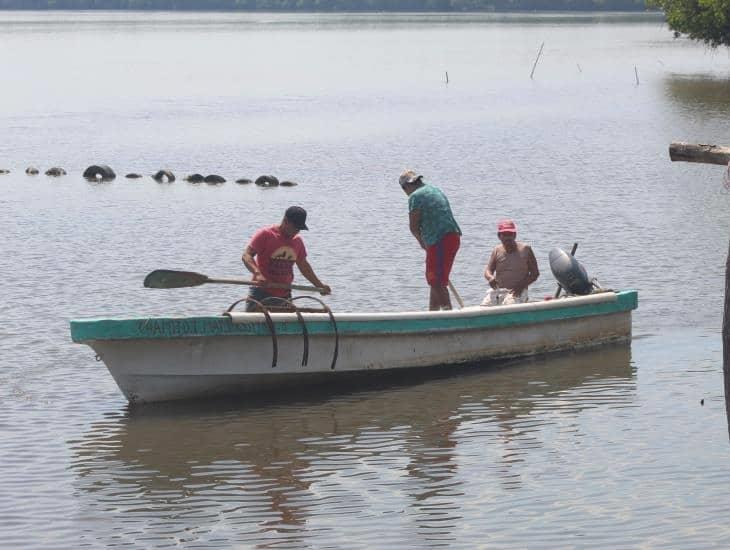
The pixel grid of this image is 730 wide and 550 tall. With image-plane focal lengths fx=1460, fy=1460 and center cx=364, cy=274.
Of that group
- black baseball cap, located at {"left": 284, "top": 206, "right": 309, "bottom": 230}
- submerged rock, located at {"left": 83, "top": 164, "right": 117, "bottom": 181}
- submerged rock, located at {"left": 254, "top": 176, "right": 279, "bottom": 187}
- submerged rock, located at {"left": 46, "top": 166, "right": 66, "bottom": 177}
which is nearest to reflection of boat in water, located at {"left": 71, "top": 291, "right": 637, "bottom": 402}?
black baseball cap, located at {"left": 284, "top": 206, "right": 309, "bottom": 230}

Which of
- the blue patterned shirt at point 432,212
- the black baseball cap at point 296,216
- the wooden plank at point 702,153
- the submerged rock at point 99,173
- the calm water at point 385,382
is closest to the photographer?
the wooden plank at point 702,153

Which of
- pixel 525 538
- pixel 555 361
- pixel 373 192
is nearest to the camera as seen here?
pixel 525 538

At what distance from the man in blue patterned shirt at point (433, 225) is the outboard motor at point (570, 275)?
1.65 metres

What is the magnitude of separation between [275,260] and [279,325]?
0.66 m

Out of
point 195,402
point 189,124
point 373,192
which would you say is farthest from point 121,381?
point 189,124

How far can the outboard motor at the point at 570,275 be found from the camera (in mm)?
15750

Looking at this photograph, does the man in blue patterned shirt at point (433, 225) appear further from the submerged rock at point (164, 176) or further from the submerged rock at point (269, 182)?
the submerged rock at point (164, 176)

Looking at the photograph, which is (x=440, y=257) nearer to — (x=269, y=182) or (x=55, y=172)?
(x=269, y=182)

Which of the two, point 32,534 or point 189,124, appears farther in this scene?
point 189,124

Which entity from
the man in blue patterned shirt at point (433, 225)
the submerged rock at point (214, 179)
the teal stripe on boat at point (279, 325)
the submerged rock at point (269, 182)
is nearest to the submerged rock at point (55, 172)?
the submerged rock at point (214, 179)

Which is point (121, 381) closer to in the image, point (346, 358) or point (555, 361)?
point (346, 358)

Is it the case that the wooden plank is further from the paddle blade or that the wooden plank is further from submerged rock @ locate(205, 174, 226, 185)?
submerged rock @ locate(205, 174, 226, 185)

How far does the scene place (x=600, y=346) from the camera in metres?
15.8

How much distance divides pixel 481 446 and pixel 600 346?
386cm
